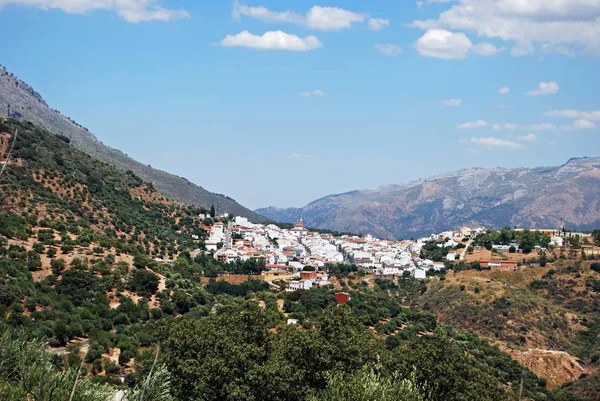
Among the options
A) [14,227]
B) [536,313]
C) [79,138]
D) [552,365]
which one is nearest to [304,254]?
[536,313]

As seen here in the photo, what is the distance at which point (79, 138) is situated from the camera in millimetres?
168000

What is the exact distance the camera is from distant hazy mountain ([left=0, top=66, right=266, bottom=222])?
15112 centimetres

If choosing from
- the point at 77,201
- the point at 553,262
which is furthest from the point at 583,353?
the point at 77,201

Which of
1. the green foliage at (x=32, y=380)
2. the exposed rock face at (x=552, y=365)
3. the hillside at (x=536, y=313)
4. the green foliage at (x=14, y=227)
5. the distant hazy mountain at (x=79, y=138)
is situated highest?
the distant hazy mountain at (x=79, y=138)

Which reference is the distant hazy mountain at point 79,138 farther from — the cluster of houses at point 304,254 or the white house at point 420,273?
the white house at point 420,273

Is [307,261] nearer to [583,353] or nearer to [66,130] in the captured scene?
[583,353]

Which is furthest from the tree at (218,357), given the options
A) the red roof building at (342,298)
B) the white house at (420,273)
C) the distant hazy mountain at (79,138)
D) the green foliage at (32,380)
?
the distant hazy mountain at (79,138)

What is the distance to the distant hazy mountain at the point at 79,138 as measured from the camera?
151125 mm

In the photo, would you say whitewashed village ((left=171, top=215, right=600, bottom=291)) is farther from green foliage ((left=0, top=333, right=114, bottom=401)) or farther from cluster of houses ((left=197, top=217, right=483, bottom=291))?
green foliage ((left=0, top=333, right=114, bottom=401))

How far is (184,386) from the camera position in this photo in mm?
22266

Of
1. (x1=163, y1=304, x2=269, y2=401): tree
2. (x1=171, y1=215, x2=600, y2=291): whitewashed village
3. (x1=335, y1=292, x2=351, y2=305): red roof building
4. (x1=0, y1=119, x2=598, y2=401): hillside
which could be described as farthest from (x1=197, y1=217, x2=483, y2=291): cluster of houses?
(x1=163, y1=304, x2=269, y2=401): tree

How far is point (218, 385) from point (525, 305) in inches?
1753

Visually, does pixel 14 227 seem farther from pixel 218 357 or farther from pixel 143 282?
pixel 218 357

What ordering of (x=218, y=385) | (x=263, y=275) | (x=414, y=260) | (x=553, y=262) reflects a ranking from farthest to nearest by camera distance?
(x=414, y=260) < (x=553, y=262) < (x=263, y=275) < (x=218, y=385)
